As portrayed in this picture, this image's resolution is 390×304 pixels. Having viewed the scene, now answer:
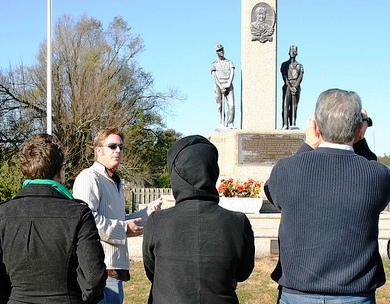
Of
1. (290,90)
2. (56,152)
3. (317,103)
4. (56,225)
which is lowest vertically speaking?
(56,225)

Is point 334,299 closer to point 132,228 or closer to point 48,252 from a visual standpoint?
point 48,252

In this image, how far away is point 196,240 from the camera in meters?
2.25

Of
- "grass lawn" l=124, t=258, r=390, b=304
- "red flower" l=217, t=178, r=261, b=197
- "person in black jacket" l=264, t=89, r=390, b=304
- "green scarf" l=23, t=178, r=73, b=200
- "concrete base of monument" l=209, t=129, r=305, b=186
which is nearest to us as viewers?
"person in black jacket" l=264, t=89, r=390, b=304

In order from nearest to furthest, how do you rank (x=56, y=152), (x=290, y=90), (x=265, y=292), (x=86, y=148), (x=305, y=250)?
(x=305, y=250) → (x=56, y=152) → (x=265, y=292) → (x=290, y=90) → (x=86, y=148)

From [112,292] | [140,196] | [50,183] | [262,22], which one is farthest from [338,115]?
[140,196]

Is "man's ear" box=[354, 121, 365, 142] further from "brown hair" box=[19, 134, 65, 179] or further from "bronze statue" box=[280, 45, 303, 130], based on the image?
"bronze statue" box=[280, 45, 303, 130]

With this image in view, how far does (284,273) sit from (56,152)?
1262 mm

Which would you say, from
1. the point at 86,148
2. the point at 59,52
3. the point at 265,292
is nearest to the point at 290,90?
the point at 265,292

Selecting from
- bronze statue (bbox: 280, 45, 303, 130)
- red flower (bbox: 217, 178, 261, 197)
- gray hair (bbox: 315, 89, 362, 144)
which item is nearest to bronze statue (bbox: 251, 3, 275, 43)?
bronze statue (bbox: 280, 45, 303, 130)

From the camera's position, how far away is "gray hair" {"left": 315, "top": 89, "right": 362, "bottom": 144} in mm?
2266

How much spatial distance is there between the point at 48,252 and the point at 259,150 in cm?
861

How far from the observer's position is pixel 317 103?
7.66 ft

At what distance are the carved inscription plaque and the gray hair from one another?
27.1 feet

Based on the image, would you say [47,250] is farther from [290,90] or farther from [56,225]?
[290,90]
